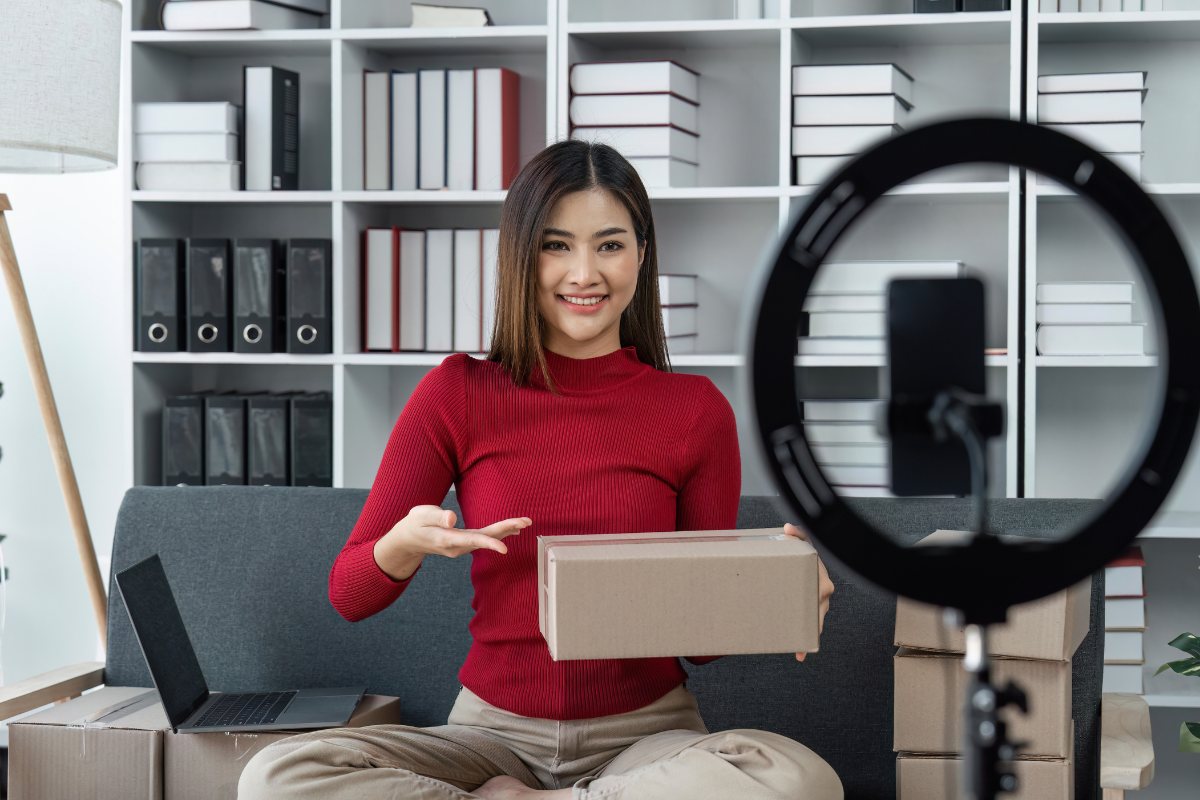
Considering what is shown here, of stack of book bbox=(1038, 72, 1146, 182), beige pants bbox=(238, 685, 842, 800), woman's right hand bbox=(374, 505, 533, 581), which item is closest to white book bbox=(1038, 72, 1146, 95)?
stack of book bbox=(1038, 72, 1146, 182)

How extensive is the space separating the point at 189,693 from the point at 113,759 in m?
0.12

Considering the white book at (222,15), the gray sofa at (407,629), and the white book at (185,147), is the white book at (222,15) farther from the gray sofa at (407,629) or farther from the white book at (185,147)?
the gray sofa at (407,629)

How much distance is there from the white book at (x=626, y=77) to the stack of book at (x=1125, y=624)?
1.32 m

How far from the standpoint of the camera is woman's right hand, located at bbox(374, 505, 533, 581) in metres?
0.97

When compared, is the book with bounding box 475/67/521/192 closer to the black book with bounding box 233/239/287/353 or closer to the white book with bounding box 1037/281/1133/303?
the black book with bounding box 233/239/287/353

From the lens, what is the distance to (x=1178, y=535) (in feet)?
6.61

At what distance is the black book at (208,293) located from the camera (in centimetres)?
229

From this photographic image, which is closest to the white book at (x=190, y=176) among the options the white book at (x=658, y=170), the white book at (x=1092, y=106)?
the white book at (x=658, y=170)

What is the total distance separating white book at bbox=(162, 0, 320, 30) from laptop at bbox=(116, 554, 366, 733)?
48.6 inches

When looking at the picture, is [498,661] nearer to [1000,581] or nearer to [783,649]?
[783,649]

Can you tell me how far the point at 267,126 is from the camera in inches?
89.9

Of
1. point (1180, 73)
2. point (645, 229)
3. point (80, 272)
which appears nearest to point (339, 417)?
point (80, 272)

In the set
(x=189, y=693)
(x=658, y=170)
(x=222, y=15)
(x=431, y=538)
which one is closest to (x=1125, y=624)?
(x=658, y=170)

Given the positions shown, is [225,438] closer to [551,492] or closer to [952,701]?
[551,492]
